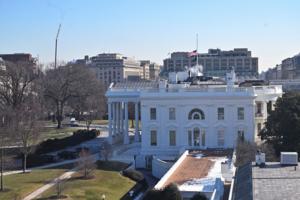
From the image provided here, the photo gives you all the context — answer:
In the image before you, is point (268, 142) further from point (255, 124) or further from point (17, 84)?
point (17, 84)

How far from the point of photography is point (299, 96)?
57.8m

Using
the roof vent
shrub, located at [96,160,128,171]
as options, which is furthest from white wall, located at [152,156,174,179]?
the roof vent

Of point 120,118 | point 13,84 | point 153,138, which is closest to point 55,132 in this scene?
point 13,84

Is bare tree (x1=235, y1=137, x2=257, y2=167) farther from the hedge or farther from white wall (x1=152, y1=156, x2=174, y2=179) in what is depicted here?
the hedge

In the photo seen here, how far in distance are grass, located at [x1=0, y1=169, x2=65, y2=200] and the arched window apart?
17.3m

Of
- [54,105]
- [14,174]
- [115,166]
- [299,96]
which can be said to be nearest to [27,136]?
[14,174]

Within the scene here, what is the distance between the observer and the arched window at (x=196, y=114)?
68562mm

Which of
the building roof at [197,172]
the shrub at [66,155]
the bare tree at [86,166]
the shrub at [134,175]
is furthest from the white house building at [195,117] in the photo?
the bare tree at [86,166]

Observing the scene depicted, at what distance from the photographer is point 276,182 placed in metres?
29.2

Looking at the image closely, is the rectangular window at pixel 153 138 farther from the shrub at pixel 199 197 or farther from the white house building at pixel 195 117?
the shrub at pixel 199 197

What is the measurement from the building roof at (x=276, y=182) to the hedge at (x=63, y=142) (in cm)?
4248

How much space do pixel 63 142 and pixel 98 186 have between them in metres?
25.7

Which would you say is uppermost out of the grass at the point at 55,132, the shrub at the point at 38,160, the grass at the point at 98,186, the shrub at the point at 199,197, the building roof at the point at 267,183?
the grass at the point at 55,132

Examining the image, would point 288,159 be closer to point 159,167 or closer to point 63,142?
point 159,167
